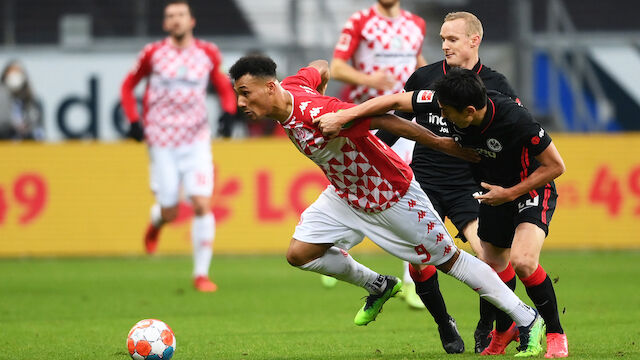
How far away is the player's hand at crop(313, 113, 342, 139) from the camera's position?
5652 millimetres

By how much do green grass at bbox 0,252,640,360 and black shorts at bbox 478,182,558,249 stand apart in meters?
0.45

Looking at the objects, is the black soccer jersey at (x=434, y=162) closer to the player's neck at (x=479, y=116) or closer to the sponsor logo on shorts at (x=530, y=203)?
the sponsor logo on shorts at (x=530, y=203)

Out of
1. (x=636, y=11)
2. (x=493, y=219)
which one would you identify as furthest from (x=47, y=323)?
(x=636, y=11)

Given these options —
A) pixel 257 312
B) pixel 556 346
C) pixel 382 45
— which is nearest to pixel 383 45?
pixel 382 45

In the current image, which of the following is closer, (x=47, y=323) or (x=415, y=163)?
(x=415, y=163)

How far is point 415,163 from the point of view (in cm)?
768

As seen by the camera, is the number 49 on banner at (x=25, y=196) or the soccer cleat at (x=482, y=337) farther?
the number 49 on banner at (x=25, y=196)

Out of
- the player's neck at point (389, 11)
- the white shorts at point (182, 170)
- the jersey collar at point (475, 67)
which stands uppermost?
the jersey collar at point (475, 67)

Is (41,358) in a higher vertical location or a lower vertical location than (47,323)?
higher

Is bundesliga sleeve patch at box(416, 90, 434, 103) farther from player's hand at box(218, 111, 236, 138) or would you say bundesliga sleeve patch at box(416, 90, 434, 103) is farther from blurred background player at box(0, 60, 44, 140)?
blurred background player at box(0, 60, 44, 140)

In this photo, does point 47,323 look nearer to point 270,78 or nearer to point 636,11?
point 270,78

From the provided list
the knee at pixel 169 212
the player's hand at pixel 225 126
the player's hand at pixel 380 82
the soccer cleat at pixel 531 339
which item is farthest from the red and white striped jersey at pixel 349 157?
the knee at pixel 169 212

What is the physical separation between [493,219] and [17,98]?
12.3 metres

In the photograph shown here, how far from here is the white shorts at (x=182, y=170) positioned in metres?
10.9
